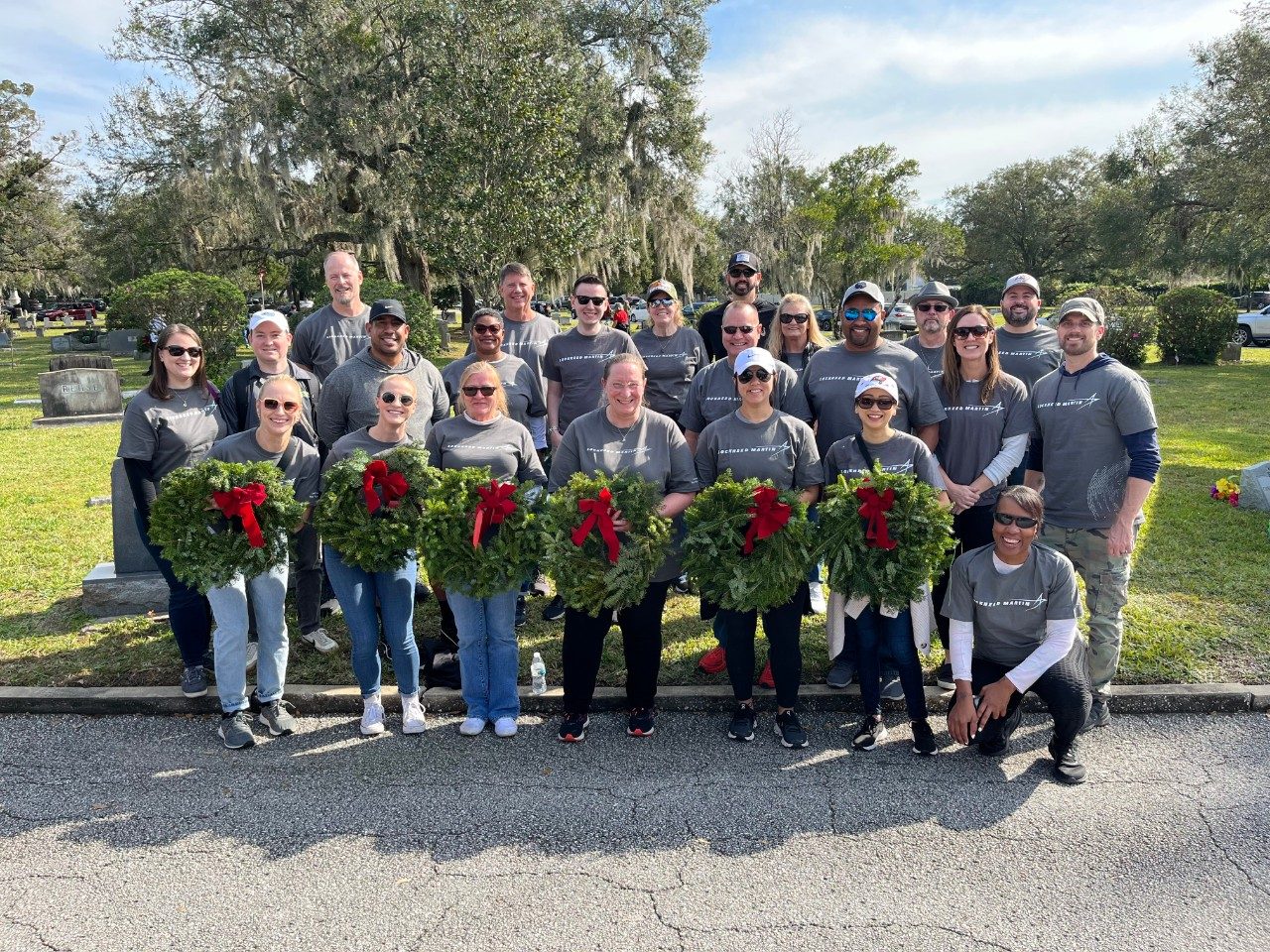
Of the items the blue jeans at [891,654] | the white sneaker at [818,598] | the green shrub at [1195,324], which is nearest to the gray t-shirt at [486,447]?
the blue jeans at [891,654]

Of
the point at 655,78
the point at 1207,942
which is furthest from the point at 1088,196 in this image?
the point at 1207,942

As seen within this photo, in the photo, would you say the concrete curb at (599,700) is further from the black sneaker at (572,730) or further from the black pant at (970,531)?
the black pant at (970,531)

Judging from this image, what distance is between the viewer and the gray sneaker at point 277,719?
200 inches

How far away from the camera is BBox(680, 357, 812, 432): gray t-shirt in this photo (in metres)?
5.52

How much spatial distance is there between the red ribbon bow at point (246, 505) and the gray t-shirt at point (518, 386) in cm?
175

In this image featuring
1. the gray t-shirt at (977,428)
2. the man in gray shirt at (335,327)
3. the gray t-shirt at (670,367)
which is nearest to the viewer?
the gray t-shirt at (977,428)

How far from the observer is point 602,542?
4.65 metres

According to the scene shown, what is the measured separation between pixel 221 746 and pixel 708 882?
2.93 m

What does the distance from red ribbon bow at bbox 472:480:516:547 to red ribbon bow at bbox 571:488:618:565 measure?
0.43 metres

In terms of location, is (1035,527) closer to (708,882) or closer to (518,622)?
(708,882)

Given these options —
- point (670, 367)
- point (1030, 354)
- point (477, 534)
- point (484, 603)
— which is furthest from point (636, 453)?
point (1030, 354)

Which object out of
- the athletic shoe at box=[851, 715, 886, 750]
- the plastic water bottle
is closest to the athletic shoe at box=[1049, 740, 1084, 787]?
the athletic shoe at box=[851, 715, 886, 750]

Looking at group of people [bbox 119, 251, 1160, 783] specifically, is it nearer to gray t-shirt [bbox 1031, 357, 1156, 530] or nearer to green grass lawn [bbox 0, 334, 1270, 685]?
gray t-shirt [bbox 1031, 357, 1156, 530]

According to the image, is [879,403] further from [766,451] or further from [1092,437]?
[1092,437]
